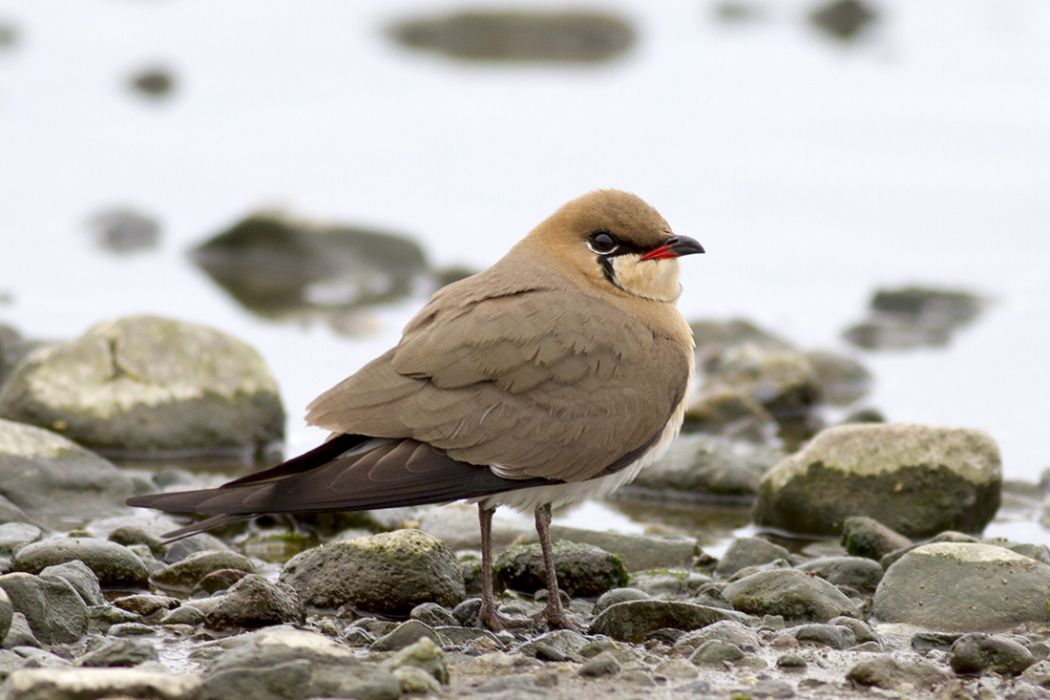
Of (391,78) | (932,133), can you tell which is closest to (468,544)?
(932,133)

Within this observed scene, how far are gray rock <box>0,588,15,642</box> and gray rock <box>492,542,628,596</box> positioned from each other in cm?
219

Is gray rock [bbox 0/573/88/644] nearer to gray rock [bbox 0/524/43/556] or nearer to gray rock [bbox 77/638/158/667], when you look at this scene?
gray rock [bbox 77/638/158/667]

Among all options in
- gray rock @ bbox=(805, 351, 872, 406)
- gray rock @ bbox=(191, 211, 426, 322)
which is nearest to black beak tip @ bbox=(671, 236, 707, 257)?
gray rock @ bbox=(805, 351, 872, 406)

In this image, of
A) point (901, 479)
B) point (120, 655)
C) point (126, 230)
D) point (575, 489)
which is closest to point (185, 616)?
point (120, 655)

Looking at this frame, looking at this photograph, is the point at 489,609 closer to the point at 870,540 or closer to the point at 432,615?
the point at 432,615

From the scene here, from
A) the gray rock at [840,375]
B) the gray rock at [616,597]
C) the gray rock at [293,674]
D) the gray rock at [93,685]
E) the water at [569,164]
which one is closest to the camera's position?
the gray rock at [93,685]

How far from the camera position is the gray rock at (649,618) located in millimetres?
6234

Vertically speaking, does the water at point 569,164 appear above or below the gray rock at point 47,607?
above

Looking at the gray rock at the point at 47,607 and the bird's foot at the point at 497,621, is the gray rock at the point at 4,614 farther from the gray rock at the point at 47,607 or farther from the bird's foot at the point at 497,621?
the bird's foot at the point at 497,621

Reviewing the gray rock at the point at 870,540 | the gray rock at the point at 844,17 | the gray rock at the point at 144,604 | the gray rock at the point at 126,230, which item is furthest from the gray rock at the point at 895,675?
the gray rock at the point at 844,17

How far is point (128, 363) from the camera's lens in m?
9.27

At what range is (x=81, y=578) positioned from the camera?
6.30 m

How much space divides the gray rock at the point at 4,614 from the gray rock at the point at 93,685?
2.14 ft

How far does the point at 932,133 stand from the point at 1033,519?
8920mm
